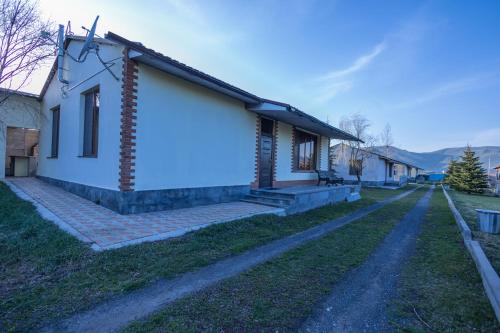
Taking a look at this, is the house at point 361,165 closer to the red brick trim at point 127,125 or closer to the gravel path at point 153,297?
the red brick trim at point 127,125

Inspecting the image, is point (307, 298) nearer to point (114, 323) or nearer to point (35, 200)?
point (114, 323)

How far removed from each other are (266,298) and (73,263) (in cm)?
270

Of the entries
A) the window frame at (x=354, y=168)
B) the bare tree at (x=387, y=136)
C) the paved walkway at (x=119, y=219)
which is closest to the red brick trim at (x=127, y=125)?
the paved walkway at (x=119, y=219)

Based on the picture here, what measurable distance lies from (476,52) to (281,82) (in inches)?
358

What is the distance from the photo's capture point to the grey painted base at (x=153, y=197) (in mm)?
6188

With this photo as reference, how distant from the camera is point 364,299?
287 cm

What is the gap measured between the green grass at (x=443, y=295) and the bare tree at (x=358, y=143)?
24065 mm

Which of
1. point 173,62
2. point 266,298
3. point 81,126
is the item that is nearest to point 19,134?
point 81,126

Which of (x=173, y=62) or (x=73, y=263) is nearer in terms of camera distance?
(x=73, y=263)

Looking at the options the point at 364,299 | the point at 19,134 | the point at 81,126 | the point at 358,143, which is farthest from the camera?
the point at 358,143

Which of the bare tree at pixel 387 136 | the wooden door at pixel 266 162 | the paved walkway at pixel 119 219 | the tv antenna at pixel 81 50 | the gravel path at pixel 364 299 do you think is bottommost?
the gravel path at pixel 364 299

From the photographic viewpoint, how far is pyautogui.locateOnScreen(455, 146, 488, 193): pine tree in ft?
83.6

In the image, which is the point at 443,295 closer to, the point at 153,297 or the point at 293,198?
the point at 153,297

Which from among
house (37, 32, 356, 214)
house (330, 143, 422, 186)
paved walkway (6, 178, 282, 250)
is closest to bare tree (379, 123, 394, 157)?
house (330, 143, 422, 186)
